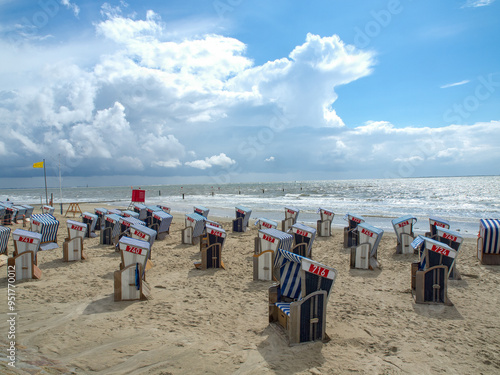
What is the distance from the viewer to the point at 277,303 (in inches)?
232

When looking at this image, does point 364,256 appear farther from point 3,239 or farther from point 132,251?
point 3,239

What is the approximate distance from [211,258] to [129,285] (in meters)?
3.33

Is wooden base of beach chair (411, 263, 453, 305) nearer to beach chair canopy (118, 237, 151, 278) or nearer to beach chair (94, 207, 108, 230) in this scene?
beach chair canopy (118, 237, 151, 278)

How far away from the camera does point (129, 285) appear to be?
23.0 ft

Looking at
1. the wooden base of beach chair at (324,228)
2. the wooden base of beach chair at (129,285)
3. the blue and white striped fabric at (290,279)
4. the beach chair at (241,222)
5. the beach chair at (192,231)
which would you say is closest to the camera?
the blue and white striped fabric at (290,279)

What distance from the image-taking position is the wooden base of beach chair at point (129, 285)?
696 centimetres

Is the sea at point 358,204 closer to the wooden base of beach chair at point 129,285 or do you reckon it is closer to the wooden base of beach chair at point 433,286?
the wooden base of beach chair at point 433,286

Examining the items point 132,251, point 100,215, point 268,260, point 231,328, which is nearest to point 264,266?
point 268,260

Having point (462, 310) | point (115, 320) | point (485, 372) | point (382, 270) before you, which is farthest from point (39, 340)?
point (382, 270)

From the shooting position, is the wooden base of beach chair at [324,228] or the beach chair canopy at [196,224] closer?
the beach chair canopy at [196,224]

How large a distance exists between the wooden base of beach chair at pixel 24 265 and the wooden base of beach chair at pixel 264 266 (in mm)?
5784

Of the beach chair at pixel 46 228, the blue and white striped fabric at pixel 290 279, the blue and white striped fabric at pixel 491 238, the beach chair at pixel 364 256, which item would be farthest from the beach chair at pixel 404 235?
the beach chair at pixel 46 228

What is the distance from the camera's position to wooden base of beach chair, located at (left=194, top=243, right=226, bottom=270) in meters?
9.95

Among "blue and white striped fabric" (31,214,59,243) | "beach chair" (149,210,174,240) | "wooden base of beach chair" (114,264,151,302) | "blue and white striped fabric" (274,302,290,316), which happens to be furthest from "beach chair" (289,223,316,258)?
"blue and white striped fabric" (31,214,59,243)
